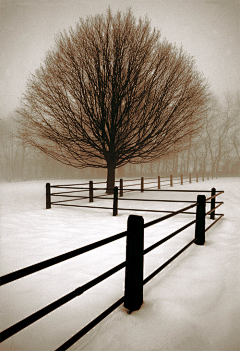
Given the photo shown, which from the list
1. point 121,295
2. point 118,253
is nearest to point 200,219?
point 118,253

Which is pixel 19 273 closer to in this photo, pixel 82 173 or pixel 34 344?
pixel 34 344

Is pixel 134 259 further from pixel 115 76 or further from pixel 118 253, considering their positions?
pixel 115 76

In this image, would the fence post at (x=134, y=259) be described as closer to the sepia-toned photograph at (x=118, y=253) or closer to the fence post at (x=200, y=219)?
the sepia-toned photograph at (x=118, y=253)

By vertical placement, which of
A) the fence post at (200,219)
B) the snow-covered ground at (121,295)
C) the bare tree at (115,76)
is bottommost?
the snow-covered ground at (121,295)

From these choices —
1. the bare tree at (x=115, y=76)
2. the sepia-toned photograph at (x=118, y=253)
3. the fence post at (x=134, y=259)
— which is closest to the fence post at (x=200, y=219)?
the sepia-toned photograph at (x=118, y=253)

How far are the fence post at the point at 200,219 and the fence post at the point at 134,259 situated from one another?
2342mm

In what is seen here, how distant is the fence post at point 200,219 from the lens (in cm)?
408

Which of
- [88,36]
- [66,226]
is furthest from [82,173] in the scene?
[66,226]

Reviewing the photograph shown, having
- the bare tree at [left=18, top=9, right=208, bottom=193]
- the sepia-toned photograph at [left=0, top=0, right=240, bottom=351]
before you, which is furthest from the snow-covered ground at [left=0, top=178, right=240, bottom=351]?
the bare tree at [left=18, top=9, right=208, bottom=193]

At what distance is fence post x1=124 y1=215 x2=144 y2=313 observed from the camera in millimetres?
2131

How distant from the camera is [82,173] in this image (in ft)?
129

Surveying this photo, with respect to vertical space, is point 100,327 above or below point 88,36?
below

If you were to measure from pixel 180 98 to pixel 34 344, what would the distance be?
430 inches

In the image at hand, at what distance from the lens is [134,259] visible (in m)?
2.15
